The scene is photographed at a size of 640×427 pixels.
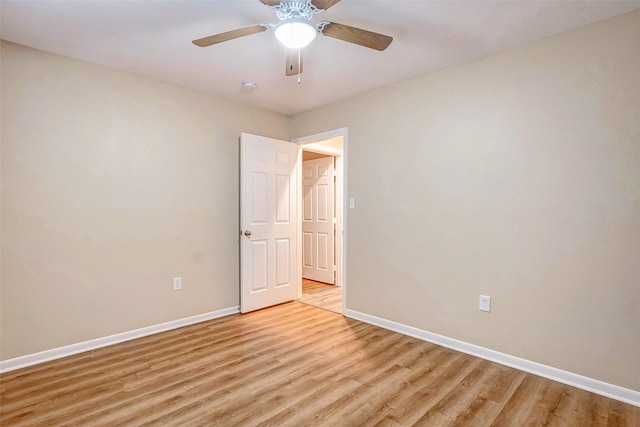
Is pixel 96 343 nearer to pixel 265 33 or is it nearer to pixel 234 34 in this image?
pixel 234 34

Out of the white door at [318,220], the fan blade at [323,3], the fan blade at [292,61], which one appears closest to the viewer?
the fan blade at [323,3]

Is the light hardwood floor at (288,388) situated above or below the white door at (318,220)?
below

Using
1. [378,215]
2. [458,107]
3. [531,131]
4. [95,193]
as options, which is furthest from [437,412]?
[95,193]

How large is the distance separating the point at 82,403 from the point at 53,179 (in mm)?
1622

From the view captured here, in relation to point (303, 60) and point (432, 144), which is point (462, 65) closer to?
point (432, 144)

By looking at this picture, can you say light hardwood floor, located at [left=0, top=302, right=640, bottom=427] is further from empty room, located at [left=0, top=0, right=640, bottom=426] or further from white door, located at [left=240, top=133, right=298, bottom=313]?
white door, located at [left=240, top=133, right=298, bottom=313]

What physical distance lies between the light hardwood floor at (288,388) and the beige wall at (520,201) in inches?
13.4

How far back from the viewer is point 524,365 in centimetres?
238

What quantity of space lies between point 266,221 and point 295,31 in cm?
231

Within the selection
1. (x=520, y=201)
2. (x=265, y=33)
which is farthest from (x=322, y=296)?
(x=265, y=33)

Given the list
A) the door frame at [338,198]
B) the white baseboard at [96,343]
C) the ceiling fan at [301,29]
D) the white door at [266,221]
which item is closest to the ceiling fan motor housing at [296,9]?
the ceiling fan at [301,29]

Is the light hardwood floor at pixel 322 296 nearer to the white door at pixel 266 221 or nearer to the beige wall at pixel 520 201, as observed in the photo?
the white door at pixel 266 221

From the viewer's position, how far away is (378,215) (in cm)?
326

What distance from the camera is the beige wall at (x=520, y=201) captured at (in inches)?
80.0
